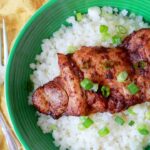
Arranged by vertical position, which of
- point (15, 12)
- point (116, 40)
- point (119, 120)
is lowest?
point (119, 120)

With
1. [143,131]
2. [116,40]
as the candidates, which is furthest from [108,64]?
[143,131]

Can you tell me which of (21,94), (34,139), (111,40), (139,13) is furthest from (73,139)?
(139,13)

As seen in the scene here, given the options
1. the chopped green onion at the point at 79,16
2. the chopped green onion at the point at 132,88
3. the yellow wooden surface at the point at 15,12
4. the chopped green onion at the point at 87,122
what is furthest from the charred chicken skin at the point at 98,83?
the yellow wooden surface at the point at 15,12

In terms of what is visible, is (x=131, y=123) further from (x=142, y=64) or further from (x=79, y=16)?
(x=79, y=16)

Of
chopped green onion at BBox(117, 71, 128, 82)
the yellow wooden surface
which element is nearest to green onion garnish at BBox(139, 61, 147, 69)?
chopped green onion at BBox(117, 71, 128, 82)

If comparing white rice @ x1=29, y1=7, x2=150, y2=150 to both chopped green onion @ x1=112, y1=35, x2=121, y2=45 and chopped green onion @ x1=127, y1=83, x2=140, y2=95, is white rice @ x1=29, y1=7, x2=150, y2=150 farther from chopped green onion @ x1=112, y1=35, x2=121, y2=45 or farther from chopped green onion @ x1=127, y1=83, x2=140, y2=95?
chopped green onion @ x1=127, y1=83, x2=140, y2=95
